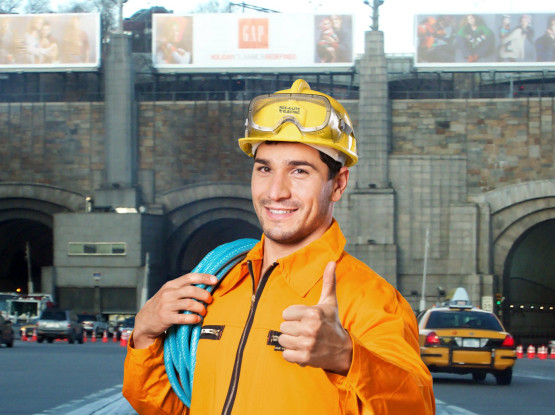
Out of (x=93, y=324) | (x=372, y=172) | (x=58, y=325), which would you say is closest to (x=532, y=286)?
(x=372, y=172)

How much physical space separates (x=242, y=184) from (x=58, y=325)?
64.2 ft

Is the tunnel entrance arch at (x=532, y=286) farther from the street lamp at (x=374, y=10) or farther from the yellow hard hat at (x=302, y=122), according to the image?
the yellow hard hat at (x=302, y=122)

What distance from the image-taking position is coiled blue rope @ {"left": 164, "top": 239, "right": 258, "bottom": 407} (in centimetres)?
395

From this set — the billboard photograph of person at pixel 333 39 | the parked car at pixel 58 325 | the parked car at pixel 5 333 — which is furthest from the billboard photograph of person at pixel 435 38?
the parked car at pixel 5 333

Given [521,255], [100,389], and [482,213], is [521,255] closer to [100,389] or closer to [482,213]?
[482,213]

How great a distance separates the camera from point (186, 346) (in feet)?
13.0

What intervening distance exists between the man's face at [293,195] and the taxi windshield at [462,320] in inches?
693

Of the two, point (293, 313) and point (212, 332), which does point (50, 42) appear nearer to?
point (212, 332)

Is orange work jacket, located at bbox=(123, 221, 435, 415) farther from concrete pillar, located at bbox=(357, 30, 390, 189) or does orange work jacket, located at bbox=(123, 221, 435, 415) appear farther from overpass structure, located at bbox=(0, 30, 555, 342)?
concrete pillar, located at bbox=(357, 30, 390, 189)

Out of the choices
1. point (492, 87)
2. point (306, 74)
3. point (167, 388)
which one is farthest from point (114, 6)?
point (167, 388)

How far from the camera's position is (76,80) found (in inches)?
2474

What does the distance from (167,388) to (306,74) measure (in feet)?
188

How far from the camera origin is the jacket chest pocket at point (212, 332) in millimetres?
3760

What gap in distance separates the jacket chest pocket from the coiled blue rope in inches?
4.0
